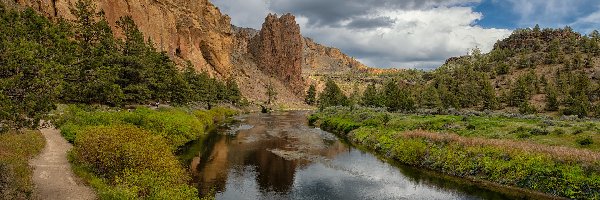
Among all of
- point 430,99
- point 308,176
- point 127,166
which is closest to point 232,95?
point 430,99

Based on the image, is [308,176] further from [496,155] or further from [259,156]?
[496,155]

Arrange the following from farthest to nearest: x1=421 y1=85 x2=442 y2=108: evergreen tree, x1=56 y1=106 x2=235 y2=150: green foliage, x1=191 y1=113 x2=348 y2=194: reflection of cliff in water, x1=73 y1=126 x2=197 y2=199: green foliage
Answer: x1=421 y1=85 x2=442 y2=108: evergreen tree
x1=56 y1=106 x2=235 y2=150: green foliage
x1=191 y1=113 x2=348 y2=194: reflection of cliff in water
x1=73 y1=126 x2=197 y2=199: green foliage

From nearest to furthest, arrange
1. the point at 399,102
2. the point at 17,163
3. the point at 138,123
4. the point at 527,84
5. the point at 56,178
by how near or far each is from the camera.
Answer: the point at 17,163 → the point at 56,178 → the point at 138,123 → the point at 399,102 → the point at 527,84

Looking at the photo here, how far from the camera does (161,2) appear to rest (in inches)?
5866

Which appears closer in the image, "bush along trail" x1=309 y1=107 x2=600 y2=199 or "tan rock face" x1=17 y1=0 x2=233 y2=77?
"bush along trail" x1=309 y1=107 x2=600 y2=199

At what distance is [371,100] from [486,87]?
114 feet

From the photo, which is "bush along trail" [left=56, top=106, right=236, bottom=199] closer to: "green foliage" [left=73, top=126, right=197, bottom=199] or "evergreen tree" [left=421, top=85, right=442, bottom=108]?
"green foliage" [left=73, top=126, right=197, bottom=199]

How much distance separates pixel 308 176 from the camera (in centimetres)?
3441

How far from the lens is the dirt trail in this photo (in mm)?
19422

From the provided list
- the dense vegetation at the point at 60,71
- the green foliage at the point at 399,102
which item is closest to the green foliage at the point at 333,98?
the green foliage at the point at 399,102

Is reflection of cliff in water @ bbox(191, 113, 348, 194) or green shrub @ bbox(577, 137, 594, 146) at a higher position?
green shrub @ bbox(577, 137, 594, 146)

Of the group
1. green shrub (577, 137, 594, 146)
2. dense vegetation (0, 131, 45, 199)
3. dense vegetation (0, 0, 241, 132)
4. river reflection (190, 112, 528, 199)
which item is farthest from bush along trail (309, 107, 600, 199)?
dense vegetation (0, 131, 45, 199)

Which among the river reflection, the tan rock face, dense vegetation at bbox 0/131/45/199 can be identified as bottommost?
the river reflection

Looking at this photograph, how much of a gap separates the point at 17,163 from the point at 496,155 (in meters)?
33.9
